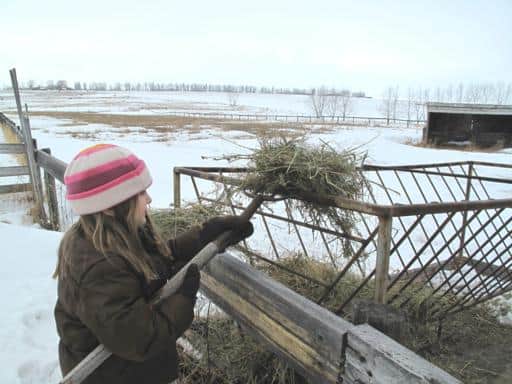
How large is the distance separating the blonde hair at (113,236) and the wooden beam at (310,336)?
1.65 ft

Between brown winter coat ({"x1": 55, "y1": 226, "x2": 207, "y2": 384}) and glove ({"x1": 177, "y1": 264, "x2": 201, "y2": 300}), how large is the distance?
0.02 m

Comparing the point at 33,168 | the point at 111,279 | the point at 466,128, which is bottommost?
the point at 466,128

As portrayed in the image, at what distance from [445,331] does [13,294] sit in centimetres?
371

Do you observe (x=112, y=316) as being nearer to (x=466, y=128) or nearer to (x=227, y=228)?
(x=227, y=228)

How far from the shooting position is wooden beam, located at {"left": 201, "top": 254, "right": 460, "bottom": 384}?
1.14 meters

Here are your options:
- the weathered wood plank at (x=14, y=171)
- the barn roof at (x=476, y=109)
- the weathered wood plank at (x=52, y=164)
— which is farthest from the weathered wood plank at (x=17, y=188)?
the barn roof at (x=476, y=109)

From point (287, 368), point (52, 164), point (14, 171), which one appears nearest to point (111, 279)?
point (287, 368)

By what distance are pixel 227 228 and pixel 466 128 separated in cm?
2331

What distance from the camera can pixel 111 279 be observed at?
139 cm

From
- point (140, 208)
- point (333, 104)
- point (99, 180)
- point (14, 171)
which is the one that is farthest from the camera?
point (333, 104)

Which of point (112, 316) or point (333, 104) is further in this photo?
point (333, 104)

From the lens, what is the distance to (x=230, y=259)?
2076 millimetres

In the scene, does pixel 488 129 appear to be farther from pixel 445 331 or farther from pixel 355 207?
pixel 355 207

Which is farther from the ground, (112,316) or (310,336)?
(112,316)
